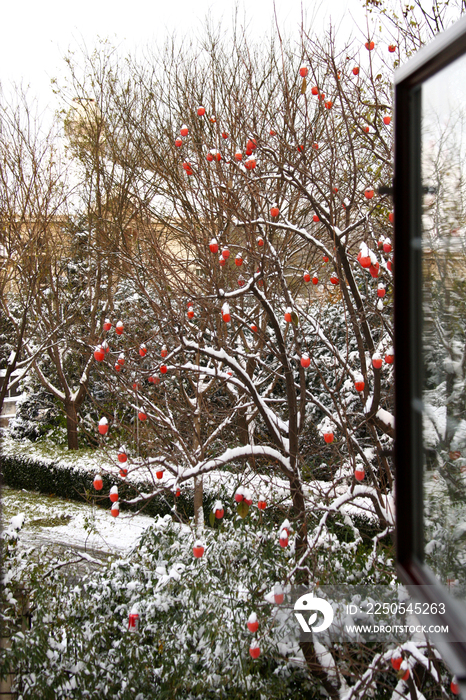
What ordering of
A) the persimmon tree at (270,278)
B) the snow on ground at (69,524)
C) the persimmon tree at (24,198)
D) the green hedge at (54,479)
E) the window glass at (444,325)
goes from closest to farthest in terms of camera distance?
the window glass at (444,325) → the persimmon tree at (270,278) → the persimmon tree at (24,198) → the snow on ground at (69,524) → the green hedge at (54,479)

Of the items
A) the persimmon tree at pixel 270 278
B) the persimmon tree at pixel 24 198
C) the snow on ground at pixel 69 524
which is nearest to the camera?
the persimmon tree at pixel 270 278

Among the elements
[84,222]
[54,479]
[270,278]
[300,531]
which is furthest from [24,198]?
[300,531]

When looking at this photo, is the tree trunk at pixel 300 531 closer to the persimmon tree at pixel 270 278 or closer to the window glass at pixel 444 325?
the persimmon tree at pixel 270 278

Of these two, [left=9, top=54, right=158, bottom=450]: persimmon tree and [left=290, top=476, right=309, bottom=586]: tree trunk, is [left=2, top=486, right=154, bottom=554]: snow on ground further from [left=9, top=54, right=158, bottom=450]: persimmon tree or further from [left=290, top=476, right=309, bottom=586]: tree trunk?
[left=290, top=476, right=309, bottom=586]: tree trunk

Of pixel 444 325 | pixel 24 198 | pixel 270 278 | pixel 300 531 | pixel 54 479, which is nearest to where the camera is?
pixel 444 325

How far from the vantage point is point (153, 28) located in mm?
7191

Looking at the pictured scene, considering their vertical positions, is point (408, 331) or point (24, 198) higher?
point (24, 198)

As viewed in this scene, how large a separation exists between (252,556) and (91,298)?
6042mm

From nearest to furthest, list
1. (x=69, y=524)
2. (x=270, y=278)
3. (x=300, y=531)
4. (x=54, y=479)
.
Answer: (x=300, y=531), (x=270, y=278), (x=69, y=524), (x=54, y=479)

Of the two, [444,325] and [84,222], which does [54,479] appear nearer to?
[84,222]

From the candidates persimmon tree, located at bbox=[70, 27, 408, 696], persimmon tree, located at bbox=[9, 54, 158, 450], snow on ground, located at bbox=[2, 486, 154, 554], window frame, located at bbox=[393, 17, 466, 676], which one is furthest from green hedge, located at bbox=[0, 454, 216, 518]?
window frame, located at bbox=[393, 17, 466, 676]

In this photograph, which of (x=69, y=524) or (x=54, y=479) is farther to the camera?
(x=54, y=479)

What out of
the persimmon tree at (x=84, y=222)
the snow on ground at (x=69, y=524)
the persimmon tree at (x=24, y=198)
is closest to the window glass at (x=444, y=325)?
the snow on ground at (x=69, y=524)

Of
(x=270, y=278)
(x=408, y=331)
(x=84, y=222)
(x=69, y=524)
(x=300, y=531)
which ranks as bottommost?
(x=69, y=524)
